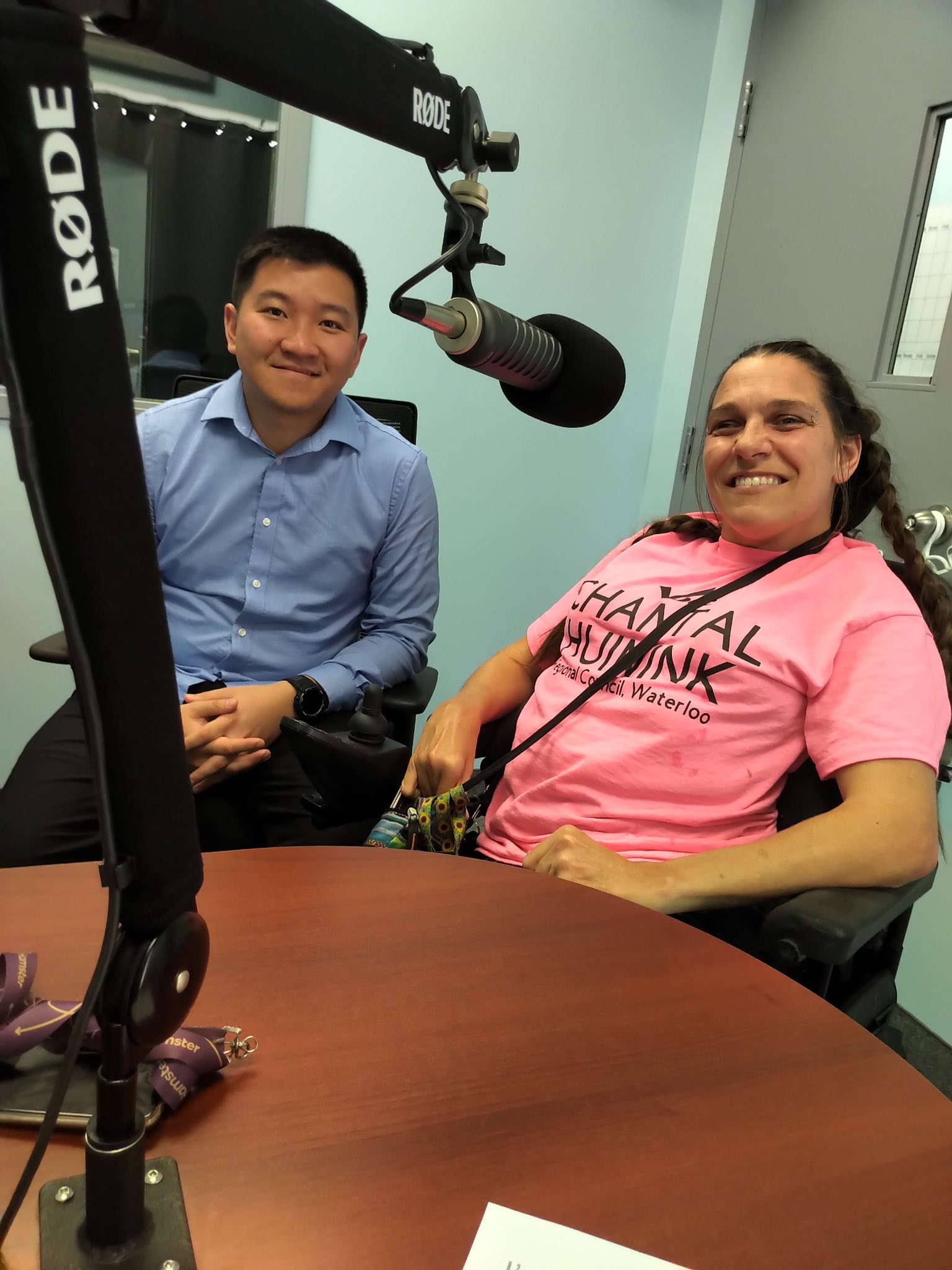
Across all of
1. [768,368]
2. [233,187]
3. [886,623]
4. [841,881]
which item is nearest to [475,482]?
[233,187]

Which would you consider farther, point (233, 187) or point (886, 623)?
point (233, 187)

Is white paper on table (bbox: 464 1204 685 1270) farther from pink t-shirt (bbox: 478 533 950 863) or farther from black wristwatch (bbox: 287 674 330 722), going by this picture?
black wristwatch (bbox: 287 674 330 722)

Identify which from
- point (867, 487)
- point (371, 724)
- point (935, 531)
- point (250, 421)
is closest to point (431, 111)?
point (371, 724)

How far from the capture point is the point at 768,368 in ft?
4.40

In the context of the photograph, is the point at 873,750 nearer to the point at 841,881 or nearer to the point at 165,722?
the point at 841,881

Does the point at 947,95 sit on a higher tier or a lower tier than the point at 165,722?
higher

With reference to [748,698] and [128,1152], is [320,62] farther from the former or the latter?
[748,698]

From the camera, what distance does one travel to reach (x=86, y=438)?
0.32m

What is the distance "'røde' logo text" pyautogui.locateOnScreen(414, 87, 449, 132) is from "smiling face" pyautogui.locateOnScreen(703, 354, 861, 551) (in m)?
0.88

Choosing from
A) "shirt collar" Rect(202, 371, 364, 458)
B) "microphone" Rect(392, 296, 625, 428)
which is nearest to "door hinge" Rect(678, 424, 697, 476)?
"shirt collar" Rect(202, 371, 364, 458)

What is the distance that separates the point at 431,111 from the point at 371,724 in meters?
0.51

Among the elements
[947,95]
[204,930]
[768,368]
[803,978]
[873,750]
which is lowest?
[803,978]

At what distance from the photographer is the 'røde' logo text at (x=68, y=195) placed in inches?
11.6

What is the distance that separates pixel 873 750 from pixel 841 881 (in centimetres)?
16
